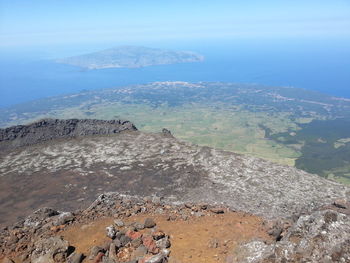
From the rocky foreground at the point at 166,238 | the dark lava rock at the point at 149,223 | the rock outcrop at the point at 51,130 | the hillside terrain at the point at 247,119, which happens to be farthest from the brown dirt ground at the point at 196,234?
the hillside terrain at the point at 247,119

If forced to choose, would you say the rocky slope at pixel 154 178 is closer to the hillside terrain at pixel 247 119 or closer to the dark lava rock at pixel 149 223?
the dark lava rock at pixel 149 223

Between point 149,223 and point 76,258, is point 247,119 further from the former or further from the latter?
point 76,258

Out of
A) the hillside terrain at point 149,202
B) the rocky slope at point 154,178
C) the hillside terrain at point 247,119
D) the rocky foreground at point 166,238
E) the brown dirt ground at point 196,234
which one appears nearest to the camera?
the rocky foreground at point 166,238

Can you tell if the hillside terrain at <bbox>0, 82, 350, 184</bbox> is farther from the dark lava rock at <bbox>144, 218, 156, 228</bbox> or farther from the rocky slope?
the dark lava rock at <bbox>144, 218, 156, 228</bbox>

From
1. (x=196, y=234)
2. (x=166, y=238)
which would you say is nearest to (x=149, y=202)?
(x=196, y=234)

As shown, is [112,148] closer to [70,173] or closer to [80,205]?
[70,173]

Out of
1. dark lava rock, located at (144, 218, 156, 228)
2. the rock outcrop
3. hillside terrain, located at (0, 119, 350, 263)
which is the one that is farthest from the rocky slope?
dark lava rock, located at (144, 218, 156, 228)
